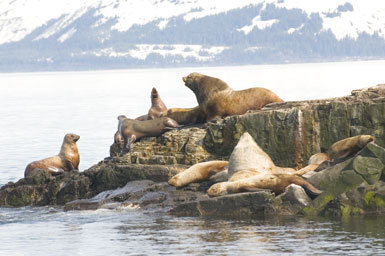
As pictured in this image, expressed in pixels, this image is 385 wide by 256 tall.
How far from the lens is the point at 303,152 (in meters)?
18.2

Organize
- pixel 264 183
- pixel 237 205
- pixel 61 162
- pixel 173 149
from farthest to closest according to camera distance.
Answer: pixel 61 162 < pixel 173 149 < pixel 264 183 < pixel 237 205

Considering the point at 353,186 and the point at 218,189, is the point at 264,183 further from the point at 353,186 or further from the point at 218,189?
the point at 353,186

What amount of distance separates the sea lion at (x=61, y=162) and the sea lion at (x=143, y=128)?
197cm

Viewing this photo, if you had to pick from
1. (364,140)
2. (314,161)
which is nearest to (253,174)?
(314,161)

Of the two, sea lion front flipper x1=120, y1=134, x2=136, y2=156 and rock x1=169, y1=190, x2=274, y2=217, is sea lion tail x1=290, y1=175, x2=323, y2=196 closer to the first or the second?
rock x1=169, y1=190, x2=274, y2=217

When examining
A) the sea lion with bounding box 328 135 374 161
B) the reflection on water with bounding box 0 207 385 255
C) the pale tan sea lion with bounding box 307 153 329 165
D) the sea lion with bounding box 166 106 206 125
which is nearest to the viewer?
the reflection on water with bounding box 0 207 385 255

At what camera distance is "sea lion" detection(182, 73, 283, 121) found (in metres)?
20.9

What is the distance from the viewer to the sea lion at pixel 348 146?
16.3 metres

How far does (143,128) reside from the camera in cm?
2095

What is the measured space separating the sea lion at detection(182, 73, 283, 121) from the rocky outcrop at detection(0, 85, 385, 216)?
0.86 metres

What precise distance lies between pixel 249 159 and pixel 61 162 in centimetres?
696

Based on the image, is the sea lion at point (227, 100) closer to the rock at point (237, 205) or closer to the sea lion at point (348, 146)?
the sea lion at point (348, 146)

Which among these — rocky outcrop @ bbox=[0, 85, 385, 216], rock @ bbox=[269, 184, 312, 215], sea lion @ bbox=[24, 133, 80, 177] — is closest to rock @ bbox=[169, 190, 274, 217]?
rocky outcrop @ bbox=[0, 85, 385, 216]

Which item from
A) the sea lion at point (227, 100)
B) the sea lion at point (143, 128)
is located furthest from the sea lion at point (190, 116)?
the sea lion at point (143, 128)
